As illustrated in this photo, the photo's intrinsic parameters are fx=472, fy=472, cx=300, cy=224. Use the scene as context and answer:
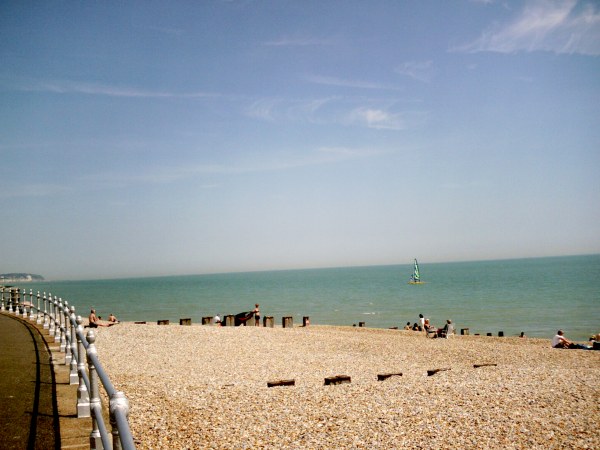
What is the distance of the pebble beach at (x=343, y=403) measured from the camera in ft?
26.1

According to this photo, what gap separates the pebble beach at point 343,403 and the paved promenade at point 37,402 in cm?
140

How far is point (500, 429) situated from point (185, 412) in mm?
5871

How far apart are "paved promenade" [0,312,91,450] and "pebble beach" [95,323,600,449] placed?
140cm

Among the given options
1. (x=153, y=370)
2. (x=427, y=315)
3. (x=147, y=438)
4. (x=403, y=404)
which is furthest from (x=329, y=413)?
(x=427, y=315)

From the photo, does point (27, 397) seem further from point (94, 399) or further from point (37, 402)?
point (94, 399)

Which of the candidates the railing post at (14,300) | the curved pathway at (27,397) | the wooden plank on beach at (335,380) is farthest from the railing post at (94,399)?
the railing post at (14,300)

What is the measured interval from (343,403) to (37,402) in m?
5.70

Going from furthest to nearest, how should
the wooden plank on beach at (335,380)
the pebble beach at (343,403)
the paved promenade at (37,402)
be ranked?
1. the wooden plank on beach at (335,380)
2. the pebble beach at (343,403)
3. the paved promenade at (37,402)

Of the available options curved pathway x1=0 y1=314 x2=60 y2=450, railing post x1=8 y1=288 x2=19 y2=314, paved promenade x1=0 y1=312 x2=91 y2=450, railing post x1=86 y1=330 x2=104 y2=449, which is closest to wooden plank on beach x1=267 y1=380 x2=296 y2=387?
paved promenade x1=0 y1=312 x2=91 y2=450

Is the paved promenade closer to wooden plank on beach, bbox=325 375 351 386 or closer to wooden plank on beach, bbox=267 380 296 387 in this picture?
wooden plank on beach, bbox=267 380 296 387

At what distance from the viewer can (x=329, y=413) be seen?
360 inches

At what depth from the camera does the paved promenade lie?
550 cm

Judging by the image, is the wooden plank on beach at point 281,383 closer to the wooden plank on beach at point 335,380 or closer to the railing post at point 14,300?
the wooden plank on beach at point 335,380

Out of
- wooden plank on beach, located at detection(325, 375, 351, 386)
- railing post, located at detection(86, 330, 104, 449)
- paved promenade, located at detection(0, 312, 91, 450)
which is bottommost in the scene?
wooden plank on beach, located at detection(325, 375, 351, 386)
